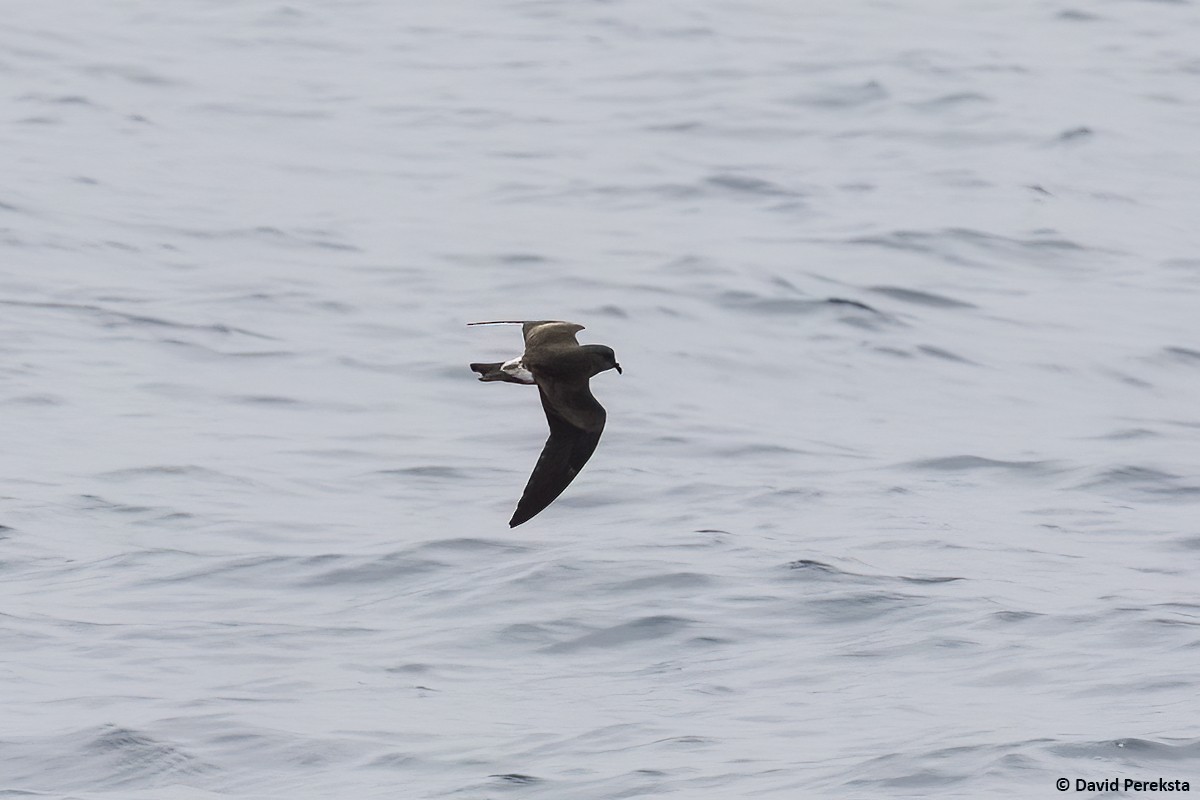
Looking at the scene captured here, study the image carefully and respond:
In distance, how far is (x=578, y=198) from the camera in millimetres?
19859

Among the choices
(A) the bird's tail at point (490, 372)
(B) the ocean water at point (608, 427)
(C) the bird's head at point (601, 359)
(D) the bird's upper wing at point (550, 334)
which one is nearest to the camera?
(A) the bird's tail at point (490, 372)

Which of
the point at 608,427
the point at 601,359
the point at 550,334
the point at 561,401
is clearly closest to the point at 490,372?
the point at 561,401

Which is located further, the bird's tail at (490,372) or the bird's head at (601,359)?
the bird's head at (601,359)

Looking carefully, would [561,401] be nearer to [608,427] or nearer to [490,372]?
[490,372]

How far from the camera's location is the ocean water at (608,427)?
376 inches

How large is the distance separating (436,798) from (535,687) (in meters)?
1.41

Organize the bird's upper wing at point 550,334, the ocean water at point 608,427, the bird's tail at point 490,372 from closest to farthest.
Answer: the bird's tail at point 490,372 < the bird's upper wing at point 550,334 < the ocean water at point 608,427

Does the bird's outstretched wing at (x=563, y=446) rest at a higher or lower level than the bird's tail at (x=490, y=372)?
lower

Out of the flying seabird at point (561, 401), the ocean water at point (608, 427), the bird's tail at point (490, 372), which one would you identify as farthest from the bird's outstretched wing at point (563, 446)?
the ocean water at point (608, 427)

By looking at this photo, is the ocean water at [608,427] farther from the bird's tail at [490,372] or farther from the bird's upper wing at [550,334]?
the bird's tail at [490,372]

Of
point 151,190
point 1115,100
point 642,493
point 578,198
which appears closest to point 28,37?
point 151,190

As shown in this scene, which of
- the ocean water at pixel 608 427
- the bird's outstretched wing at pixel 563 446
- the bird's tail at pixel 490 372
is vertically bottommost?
the ocean water at pixel 608 427

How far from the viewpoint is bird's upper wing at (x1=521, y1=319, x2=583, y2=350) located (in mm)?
7949

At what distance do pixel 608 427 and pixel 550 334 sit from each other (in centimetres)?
607
